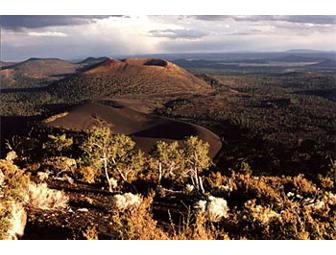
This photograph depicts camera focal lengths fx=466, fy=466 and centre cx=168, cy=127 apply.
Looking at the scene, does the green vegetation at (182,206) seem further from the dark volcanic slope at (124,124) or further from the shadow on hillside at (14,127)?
the shadow on hillside at (14,127)

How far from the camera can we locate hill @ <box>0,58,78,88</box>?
111 metres

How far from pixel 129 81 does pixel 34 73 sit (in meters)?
45.9

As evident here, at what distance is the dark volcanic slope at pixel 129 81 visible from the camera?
8662 cm

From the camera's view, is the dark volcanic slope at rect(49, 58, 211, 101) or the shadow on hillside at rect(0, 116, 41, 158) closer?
the shadow on hillside at rect(0, 116, 41, 158)

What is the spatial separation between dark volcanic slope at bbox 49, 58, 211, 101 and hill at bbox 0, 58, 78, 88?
15.6m

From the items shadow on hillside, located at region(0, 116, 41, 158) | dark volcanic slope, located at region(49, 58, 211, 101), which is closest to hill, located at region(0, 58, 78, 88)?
dark volcanic slope, located at region(49, 58, 211, 101)

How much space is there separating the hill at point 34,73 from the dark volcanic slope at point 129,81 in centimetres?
1563

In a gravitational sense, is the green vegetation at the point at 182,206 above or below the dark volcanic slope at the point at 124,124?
above

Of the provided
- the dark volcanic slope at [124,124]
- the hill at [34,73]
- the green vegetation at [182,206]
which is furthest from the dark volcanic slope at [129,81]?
the green vegetation at [182,206]

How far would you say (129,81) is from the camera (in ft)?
302

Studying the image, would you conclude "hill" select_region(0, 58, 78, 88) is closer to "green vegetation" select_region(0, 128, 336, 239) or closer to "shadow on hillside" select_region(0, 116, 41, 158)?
"shadow on hillside" select_region(0, 116, 41, 158)
